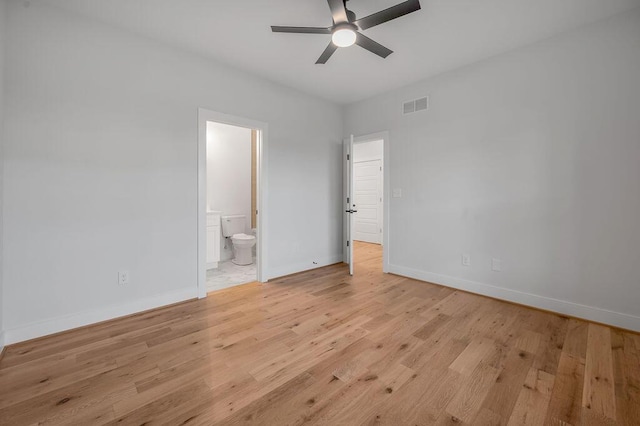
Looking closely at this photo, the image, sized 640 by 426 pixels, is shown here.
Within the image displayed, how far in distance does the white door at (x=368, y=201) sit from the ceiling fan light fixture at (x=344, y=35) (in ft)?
15.6

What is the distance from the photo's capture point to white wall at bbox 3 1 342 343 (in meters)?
2.17

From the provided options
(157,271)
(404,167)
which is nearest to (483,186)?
(404,167)

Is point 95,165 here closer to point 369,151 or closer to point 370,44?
point 370,44

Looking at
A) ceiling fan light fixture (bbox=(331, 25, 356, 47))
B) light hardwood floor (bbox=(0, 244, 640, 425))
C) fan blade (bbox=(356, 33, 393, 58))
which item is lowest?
light hardwood floor (bbox=(0, 244, 640, 425))

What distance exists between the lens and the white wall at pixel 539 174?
2.43 m

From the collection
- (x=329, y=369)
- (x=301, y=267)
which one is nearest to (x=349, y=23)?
(x=329, y=369)

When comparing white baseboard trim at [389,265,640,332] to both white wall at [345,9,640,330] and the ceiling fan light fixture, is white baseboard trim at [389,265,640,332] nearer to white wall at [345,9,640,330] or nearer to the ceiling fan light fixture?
white wall at [345,9,640,330]

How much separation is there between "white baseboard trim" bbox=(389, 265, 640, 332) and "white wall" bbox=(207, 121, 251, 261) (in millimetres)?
3291

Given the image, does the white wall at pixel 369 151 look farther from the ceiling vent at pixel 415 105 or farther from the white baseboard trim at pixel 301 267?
the white baseboard trim at pixel 301 267

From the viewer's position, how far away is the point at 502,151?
10.1 feet

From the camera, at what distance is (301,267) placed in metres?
4.22

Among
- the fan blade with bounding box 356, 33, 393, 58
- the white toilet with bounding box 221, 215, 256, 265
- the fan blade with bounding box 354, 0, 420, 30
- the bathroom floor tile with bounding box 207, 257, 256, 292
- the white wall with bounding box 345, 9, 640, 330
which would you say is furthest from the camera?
the white toilet with bounding box 221, 215, 256, 265

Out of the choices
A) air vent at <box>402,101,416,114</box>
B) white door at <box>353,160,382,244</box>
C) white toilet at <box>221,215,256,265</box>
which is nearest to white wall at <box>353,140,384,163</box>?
white door at <box>353,160,382,244</box>

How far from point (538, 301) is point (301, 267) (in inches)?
115
